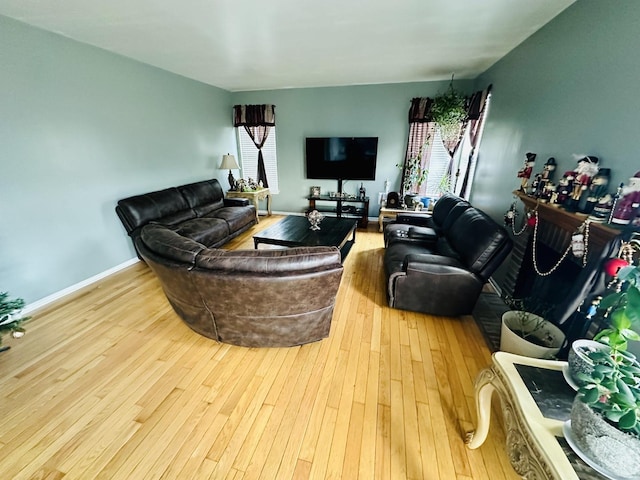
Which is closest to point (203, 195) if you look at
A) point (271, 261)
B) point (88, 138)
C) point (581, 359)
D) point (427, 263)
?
point (88, 138)

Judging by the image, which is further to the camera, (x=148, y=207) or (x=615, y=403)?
(x=148, y=207)

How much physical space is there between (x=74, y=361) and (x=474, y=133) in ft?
17.6

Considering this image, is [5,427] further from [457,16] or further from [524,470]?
[457,16]

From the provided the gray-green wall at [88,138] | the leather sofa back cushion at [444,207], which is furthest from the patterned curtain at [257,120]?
the leather sofa back cushion at [444,207]

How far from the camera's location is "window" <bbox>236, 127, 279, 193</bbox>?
569 cm

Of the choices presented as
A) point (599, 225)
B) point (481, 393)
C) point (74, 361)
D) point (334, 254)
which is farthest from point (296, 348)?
point (599, 225)

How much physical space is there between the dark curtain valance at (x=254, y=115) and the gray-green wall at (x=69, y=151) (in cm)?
150

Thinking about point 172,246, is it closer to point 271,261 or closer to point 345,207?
point 271,261

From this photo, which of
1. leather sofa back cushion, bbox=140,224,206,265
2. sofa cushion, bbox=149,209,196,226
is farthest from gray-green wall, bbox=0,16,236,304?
leather sofa back cushion, bbox=140,224,206,265

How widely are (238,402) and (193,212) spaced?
328cm

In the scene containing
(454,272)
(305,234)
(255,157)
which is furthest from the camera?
(255,157)

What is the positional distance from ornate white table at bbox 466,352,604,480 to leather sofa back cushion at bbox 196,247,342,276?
3.40ft

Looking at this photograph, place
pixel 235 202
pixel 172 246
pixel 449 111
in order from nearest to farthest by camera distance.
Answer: pixel 172 246
pixel 449 111
pixel 235 202

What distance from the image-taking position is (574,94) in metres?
1.84
